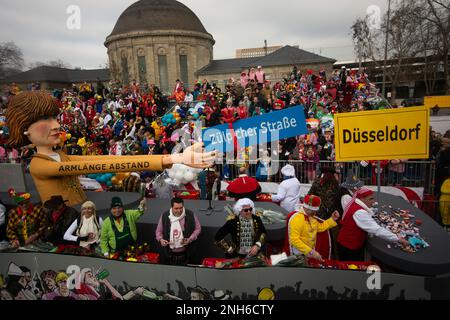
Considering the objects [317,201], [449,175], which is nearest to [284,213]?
[317,201]

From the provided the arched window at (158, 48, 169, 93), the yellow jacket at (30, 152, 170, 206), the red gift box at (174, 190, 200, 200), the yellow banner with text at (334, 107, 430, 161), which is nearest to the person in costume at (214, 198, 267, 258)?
the yellow jacket at (30, 152, 170, 206)

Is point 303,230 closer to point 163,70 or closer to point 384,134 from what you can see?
point 384,134

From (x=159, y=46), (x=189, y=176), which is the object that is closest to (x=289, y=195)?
(x=189, y=176)

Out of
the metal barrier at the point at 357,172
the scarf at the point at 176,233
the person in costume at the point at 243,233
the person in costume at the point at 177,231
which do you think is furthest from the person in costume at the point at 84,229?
the metal barrier at the point at 357,172

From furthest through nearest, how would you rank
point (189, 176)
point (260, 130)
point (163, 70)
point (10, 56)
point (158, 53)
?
point (163, 70) → point (158, 53) → point (10, 56) → point (189, 176) → point (260, 130)

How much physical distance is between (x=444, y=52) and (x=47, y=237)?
30522mm

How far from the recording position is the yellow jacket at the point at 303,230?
3561 millimetres

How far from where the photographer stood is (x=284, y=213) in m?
4.72

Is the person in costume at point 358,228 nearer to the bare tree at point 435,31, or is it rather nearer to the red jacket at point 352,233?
the red jacket at point 352,233

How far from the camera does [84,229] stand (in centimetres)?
396

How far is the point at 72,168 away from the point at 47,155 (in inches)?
25.5

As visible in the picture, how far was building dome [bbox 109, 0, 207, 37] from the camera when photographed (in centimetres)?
4697
